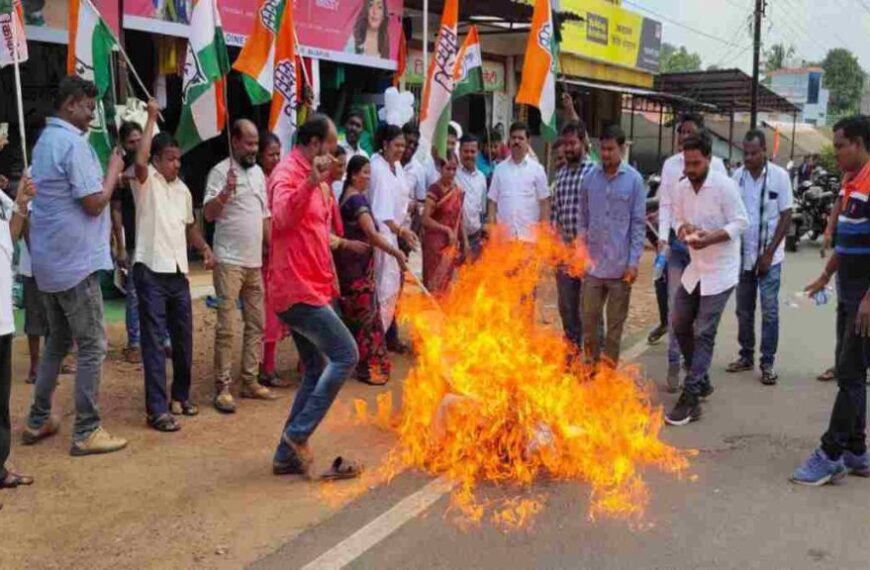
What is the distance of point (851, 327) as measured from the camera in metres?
4.60

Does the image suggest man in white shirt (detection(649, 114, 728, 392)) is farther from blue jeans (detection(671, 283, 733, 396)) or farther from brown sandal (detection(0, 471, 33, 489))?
brown sandal (detection(0, 471, 33, 489))

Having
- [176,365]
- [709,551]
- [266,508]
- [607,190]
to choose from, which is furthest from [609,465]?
[176,365]

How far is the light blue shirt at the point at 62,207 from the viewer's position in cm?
465

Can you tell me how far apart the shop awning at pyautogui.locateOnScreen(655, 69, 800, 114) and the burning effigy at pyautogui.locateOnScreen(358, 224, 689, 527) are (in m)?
20.9

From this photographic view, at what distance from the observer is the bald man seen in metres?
5.82

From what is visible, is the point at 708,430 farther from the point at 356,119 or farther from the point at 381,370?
the point at 356,119

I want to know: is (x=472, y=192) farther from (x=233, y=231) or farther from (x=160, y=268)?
(x=160, y=268)

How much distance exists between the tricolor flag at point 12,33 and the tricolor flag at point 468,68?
4.14 metres

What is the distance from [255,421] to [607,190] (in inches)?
120

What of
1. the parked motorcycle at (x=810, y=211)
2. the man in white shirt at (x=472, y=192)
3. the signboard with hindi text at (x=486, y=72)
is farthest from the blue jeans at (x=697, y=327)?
the parked motorcycle at (x=810, y=211)

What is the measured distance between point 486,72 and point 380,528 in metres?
13.6

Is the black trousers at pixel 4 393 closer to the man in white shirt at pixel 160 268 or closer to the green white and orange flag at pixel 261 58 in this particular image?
the man in white shirt at pixel 160 268

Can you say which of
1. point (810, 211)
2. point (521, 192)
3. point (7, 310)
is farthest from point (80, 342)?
point (810, 211)

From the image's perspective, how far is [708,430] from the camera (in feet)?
18.3
